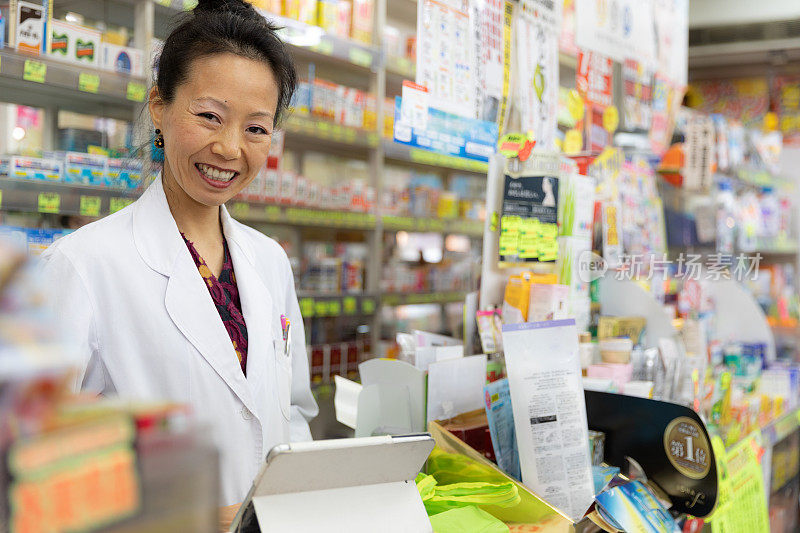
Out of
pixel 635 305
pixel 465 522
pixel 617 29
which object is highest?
pixel 617 29

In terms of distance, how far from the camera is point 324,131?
10.4 ft

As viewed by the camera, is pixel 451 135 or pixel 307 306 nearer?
pixel 451 135

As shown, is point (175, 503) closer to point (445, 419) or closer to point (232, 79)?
point (232, 79)

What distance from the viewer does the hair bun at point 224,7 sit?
149cm

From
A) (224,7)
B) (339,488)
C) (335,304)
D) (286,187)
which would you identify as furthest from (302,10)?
(339,488)

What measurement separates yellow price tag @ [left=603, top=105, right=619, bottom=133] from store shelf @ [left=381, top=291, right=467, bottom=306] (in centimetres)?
Result: 117

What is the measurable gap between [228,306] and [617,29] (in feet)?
7.01

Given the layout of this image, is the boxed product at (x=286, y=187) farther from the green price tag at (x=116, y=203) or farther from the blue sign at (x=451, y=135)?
the blue sign at (x=451, y=135)

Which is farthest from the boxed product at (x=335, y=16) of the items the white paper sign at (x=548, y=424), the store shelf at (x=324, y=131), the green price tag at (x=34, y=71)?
the white paper sign at (x=548, y=424)

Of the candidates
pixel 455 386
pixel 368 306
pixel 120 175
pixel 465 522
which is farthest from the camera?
pixel 368 306

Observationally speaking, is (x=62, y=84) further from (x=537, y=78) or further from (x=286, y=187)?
(x=537, y=78)

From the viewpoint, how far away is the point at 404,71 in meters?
3.68

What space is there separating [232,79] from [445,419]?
85cm

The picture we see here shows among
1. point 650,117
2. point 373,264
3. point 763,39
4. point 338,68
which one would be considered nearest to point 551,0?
point 650,117
